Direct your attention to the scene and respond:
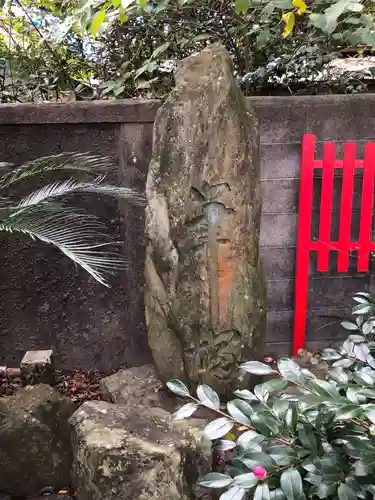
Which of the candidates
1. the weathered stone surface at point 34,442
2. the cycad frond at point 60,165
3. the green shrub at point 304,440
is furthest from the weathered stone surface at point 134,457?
the cycad frond at point 60,165

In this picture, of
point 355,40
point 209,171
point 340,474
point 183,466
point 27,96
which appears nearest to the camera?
point 340,474

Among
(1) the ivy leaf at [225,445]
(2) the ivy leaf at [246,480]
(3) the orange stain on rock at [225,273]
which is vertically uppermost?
(3) the orange stain on rock at [225,273]

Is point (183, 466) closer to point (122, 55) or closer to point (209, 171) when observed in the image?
point (209, 171)

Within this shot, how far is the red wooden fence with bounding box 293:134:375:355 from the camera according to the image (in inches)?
133

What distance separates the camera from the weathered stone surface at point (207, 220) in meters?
2.48

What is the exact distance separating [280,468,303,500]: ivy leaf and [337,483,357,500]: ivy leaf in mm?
100

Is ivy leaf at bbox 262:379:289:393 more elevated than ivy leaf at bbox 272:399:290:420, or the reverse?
ivy leaf at bbox 262:379:289:393

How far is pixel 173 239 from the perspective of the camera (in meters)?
2.54

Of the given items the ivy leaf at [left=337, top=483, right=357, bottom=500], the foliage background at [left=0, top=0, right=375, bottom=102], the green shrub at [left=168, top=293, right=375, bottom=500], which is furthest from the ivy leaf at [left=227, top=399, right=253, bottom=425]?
the foliage background at [left=0, top=0, right=375, bottom=102]

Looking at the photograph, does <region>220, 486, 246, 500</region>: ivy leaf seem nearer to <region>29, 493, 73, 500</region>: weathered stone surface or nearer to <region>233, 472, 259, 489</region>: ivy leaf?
<region>233, 472, 259, 489</region>: ivy leaf

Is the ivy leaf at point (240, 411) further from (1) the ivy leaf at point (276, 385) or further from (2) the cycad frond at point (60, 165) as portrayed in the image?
(2) the cycad frond at point (60, 165)

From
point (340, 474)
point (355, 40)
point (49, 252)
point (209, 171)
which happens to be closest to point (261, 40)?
A: point (355, 40)

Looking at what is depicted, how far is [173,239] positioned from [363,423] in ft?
4.23

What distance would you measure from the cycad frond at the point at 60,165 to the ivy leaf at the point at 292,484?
2053 millimetres
